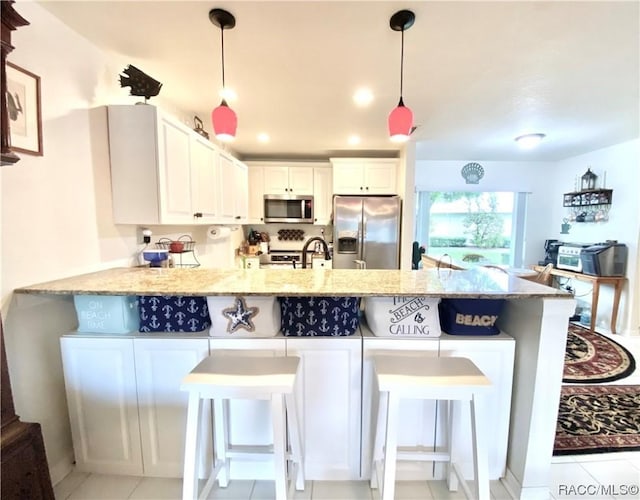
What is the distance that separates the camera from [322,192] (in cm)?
405

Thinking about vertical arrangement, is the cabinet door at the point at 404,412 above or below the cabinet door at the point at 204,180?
below

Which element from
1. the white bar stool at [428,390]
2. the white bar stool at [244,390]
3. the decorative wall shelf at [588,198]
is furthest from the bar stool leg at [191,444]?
the decorative wall shelf at [588,198]

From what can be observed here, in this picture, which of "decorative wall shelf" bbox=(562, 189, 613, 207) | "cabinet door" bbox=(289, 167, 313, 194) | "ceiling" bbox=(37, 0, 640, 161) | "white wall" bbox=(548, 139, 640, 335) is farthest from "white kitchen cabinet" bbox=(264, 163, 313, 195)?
"white wall" bbox=(548, 139, 640, 335)

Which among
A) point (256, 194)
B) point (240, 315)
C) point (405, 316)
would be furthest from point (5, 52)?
point (256, 194)

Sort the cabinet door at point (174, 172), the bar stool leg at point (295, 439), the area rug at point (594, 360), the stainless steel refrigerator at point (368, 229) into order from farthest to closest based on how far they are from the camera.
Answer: the stainless steel refrigerator at point (368, 229) < the area rug at point (594, 360) < the cabinet door at point (174, 172) < the bar stool leg at point (295, 439)

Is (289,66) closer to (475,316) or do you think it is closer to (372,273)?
(372,273)

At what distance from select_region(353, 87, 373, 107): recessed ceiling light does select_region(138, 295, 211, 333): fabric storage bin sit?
181 cm

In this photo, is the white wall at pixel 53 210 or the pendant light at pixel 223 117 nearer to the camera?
the white wall at pixel 53 210

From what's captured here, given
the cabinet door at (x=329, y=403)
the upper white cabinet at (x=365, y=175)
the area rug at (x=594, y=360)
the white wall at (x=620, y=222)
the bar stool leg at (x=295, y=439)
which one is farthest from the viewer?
the upper white cabinet at (x=365, y=175)

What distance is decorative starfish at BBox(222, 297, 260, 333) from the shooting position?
1338mm

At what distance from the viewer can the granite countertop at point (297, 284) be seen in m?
1.21

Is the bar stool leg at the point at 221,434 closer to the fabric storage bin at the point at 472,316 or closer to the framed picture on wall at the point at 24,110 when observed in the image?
the fabric storage bin at the point at 472,316

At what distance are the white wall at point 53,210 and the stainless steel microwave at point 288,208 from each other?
2308 mm

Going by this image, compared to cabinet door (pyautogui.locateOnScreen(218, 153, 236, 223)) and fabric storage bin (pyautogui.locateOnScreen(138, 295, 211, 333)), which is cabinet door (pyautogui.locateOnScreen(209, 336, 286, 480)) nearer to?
fabric storage bin (pyautogui.locateOnScreen(138, 295, 211, 333))
